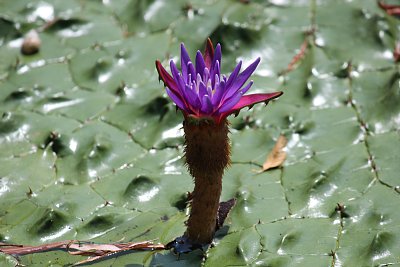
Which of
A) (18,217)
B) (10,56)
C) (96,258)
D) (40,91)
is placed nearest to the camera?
(96,258)

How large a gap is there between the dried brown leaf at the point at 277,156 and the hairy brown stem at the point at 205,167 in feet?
1.80

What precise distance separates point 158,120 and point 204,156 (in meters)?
1.05

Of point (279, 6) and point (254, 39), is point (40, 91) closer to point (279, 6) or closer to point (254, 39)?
point (254, 39)

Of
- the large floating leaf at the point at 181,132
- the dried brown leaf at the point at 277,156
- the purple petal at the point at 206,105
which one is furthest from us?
the dried brown leaf at the point at 277,156

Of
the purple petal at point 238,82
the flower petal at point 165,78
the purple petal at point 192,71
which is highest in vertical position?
the flower petal at point 165,78

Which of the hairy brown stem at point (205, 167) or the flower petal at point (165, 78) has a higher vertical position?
the flower petal at point (165, 78)

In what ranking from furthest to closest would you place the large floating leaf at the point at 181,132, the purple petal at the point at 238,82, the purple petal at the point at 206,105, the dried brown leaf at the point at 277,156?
the dried brown leaf at the point at 277,156, the large floating leaf at the point at 181,132, the purple petal at the point at 238,82, the purple petal at the point at 206,105

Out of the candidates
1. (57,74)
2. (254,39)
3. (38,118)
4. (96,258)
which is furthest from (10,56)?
(96,258)

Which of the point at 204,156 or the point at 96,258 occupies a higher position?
the point at 204,156

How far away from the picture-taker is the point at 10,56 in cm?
436

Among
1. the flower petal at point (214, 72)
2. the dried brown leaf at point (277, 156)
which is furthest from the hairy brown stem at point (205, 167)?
the dried brown leaf at point (277, 156)

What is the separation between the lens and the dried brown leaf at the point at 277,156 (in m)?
3.51

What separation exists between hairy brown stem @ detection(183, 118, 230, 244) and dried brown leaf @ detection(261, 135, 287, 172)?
0.55m

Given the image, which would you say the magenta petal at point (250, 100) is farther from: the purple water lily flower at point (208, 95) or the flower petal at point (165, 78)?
the flower petal at point (165, 78)
